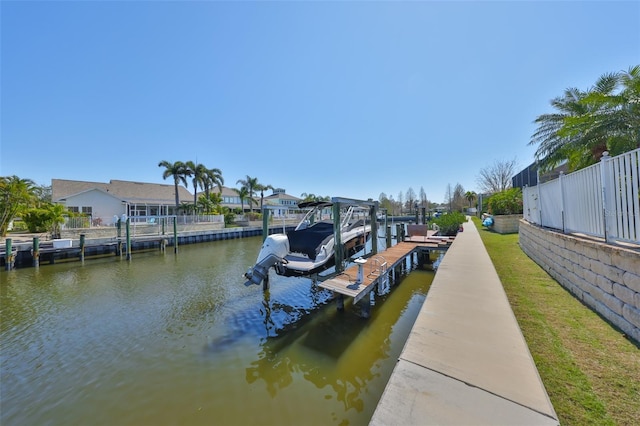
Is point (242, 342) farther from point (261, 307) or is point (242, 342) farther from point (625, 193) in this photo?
point (625, 193)

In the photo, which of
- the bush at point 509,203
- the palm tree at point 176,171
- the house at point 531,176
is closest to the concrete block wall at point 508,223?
the bush at point 509,203

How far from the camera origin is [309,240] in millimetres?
7910

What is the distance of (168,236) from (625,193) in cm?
2378

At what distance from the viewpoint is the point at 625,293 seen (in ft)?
10.9

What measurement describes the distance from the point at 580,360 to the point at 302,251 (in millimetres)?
5916

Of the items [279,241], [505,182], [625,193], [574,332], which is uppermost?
[505,182]

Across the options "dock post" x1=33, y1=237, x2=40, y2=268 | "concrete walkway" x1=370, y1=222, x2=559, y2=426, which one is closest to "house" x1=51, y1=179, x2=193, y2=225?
"dock post" x1=33, y1=237, x2=40, y2=268

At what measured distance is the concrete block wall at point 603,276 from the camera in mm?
3180

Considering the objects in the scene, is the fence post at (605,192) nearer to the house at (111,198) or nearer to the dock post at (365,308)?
the dock post at (365,308)

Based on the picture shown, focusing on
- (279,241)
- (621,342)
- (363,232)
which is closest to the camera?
(621,342)

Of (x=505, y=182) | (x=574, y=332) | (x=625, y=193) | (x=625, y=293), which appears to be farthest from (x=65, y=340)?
(x=505, y=182)

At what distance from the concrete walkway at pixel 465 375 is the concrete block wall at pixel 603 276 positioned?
1250 mm

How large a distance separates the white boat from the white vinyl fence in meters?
5.54

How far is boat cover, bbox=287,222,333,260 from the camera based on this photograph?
749cm
